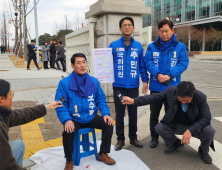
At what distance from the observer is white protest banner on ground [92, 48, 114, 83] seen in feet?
12.4

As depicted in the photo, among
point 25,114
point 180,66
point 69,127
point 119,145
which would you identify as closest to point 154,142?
point 119,145

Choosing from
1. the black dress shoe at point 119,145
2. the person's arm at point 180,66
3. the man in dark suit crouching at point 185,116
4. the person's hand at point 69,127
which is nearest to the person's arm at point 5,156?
the person's hand at point 69,127

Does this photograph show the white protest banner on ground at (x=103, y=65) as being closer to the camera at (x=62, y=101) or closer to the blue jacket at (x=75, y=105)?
the blue jacket at (x=75, y=105)

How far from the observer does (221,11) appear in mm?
40094

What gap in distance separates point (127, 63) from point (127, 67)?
0.21 feet

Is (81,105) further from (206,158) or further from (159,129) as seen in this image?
(206,158)

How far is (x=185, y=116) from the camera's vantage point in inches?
131

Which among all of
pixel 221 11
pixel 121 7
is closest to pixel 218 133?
pixel 121 7

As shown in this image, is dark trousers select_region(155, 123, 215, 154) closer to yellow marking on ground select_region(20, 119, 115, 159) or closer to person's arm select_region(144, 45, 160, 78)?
person's arm select_region(144, 45, 160, 78)

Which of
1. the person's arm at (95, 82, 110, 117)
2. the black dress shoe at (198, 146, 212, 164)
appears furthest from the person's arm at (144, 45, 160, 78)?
the black dress shoe at (198, 146, 212, 164)

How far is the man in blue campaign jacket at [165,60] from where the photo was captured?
3479 millimetres

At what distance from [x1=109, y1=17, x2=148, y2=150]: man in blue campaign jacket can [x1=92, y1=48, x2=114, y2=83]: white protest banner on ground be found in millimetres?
135

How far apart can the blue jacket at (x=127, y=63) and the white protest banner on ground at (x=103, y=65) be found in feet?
0.57

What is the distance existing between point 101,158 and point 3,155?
1.63 m
